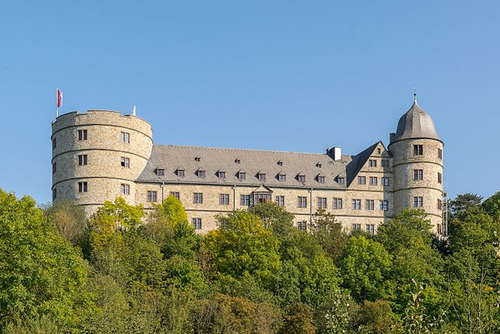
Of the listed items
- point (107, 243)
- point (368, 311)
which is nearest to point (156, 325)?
point (368, 311)

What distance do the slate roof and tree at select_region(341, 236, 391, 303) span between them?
16478mm

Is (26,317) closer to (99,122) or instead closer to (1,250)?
(1,250)

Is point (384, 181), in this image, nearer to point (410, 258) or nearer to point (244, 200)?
point (244, 200)

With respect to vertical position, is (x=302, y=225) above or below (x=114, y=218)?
above

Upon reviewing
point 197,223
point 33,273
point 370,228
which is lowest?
point 33,273

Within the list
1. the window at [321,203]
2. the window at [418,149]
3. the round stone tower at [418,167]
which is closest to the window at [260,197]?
the window at [321,203]

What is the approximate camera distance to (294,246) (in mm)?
62781

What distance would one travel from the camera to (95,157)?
2709 inches

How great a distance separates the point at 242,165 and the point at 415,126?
17.7 meters

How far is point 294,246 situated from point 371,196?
17736 mm

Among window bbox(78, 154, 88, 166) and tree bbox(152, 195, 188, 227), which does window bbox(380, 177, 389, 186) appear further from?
window bbox(78, 154, 88, 166)

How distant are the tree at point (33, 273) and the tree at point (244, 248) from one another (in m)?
19.7

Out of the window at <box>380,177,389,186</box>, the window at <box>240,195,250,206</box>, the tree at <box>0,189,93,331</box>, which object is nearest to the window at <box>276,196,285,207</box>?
the window at <box>240,195,250,206</box>

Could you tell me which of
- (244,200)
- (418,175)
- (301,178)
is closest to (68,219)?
(244,200)
